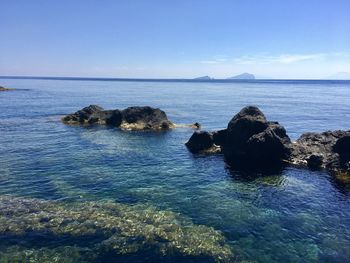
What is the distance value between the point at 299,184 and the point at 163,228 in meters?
19.6

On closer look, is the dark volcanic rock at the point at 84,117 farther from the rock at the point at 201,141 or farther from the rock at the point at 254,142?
the rock at the point at 254,142

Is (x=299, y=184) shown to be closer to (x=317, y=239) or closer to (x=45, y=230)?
(x=317, y=239)

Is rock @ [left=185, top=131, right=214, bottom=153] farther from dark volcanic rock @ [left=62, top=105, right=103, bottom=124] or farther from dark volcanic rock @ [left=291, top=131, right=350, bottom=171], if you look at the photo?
dark volcanic rock @ [left=62, top=105, right=103, bottom=124]

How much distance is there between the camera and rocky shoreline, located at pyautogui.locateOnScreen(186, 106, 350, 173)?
47.6 m

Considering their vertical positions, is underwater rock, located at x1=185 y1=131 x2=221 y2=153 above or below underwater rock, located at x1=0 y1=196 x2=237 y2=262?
above

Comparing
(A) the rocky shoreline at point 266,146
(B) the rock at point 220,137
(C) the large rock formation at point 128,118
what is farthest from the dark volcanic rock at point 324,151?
(C) the large rock formation at point 128,118

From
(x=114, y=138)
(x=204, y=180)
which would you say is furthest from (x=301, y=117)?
(x=204, y=180)

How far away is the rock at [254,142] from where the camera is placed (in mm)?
50219

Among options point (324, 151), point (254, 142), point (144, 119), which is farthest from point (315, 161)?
point (144, 119)

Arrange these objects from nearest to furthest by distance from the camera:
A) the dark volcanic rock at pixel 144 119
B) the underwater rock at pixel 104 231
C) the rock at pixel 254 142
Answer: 1. the underwater rock at pixel 104 231
2. the rock at pixel 254 142
3. the dark volcanic rock at pixel 144 119

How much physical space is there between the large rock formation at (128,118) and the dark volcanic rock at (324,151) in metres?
30.2

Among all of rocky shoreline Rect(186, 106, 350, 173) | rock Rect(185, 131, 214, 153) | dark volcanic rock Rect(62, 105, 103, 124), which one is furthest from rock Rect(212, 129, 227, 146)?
dark volcanic rock Rect(62, 105, 103, 124)

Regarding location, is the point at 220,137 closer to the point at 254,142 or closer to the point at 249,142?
the point at 249,142

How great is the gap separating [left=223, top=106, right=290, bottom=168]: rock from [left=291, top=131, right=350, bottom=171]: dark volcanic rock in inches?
81.5
